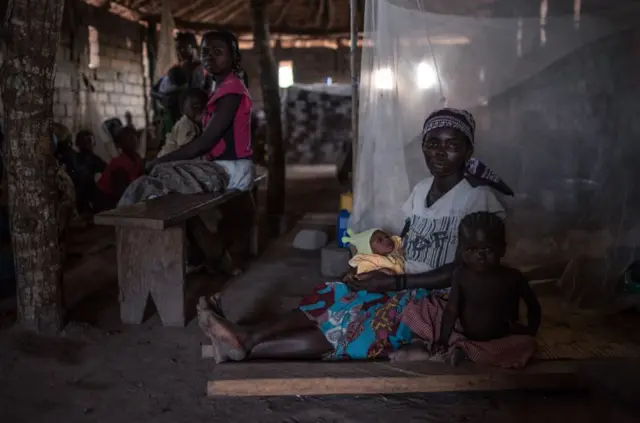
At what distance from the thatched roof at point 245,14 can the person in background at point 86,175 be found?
380cm

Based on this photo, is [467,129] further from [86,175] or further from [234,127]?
[86,175]

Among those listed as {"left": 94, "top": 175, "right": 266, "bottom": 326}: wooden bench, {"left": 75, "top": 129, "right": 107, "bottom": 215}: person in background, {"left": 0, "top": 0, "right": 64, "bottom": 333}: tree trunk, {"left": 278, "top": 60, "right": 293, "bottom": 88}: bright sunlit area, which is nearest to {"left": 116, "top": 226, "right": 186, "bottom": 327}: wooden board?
{"left": 94, "top": 175, "right": 266, "bottom": 326}: wooden bench

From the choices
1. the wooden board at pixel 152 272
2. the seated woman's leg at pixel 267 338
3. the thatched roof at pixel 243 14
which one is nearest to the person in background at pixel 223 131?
the wooden board at pixel 152 272

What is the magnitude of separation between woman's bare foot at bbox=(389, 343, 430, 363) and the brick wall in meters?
7.03

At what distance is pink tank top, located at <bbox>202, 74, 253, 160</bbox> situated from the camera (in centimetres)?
379

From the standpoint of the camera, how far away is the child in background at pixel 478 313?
7.01ft

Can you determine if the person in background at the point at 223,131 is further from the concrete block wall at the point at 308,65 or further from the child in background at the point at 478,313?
the concrete block wall at the point at 308,65

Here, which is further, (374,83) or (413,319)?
(374,83)

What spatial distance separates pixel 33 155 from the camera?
2.83 metres

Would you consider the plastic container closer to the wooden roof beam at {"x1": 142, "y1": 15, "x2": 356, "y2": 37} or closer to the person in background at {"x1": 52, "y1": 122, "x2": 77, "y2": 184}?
the person in background at {"x1": 52, "y1": 122, "x2": 77, "y2": 184}

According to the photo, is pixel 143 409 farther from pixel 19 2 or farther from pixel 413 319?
pixel 19 2

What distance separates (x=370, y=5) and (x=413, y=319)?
187 cm

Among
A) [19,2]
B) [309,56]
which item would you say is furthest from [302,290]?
[309,56]

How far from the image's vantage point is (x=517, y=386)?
2.19 metres
